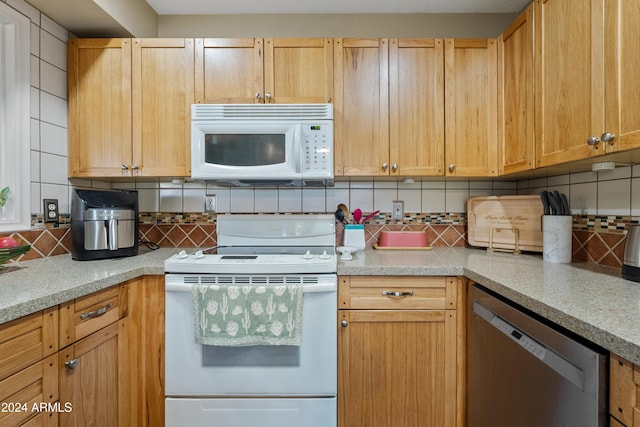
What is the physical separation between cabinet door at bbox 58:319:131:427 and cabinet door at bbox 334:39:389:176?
51.9 inches

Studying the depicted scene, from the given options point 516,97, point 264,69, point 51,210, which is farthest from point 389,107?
point 51,210

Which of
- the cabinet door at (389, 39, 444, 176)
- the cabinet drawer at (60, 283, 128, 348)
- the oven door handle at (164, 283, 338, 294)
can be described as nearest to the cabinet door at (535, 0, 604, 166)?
the cabinet door at (389, 39, 444, 176)

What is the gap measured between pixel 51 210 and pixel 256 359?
1.34 metres

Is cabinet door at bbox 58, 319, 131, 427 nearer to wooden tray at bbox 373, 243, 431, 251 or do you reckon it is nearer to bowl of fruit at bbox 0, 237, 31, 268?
bowl of fruit at bbox 0, 237, 31, 268

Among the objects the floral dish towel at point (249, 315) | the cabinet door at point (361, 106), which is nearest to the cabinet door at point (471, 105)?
the cabinet door at point (361, 106)

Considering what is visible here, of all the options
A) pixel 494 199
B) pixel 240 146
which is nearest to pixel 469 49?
pixel 494 199

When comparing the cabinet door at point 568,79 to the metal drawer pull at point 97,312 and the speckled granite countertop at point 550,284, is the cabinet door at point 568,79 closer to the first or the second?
the speckled granite countertop at point 550,284

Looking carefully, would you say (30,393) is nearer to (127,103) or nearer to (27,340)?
(27,340)

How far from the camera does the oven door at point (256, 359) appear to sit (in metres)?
1.33

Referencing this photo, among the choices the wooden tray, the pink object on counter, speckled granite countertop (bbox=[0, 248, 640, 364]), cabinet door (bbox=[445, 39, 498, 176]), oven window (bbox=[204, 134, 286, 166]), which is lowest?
speckled granite countertop (bbox=[0, 248, 640, 364])

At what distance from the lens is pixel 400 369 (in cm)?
136

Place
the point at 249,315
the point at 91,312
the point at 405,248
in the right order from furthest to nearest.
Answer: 1. the point at 405,248
2. the point at 249,315
3. the point at 91,312

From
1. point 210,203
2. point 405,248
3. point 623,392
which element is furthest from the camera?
point 210,203

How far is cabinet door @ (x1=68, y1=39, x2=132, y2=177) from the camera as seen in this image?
1.66 m
